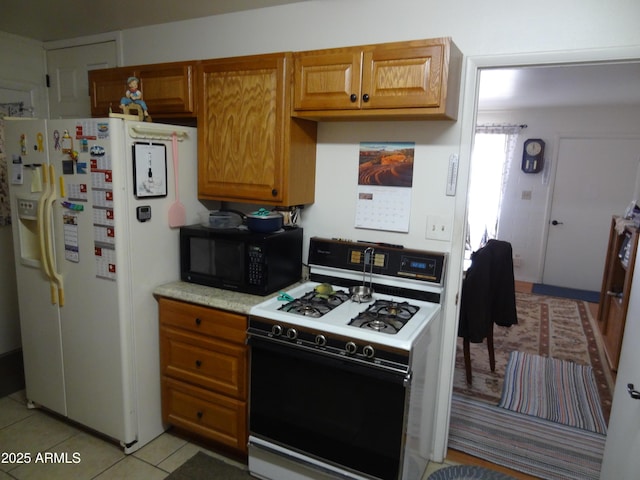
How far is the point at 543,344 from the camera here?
4020 mm

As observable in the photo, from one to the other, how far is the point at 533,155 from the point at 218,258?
4.94 metres

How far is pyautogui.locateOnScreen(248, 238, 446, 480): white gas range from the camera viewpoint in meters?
1.77

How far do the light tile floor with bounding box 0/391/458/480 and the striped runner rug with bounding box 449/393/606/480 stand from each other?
1.18 ft

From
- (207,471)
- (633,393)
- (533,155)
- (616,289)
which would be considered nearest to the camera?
(633,393)

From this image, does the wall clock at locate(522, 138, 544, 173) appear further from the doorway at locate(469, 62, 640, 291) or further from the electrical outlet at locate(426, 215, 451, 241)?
the electrical outlet at locate(426, 215, 451, 241)

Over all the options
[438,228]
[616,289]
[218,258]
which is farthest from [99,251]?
[616,289]

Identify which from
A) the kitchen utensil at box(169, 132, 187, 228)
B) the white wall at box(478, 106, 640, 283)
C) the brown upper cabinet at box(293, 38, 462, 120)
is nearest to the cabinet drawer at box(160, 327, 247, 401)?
the kitchen utensil at box(169, 132, 187, 228)

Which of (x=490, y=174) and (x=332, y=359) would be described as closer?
(x=332, y=359)

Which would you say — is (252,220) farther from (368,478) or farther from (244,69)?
(368,478)

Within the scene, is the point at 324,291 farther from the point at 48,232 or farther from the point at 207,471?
the point at 48,232

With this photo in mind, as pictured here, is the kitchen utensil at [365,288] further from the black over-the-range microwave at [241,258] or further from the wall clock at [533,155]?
the wall clock at [533,155]

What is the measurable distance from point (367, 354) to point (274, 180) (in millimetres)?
1000

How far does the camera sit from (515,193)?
601 centimetres

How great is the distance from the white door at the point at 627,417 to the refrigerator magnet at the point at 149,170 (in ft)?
7.16
